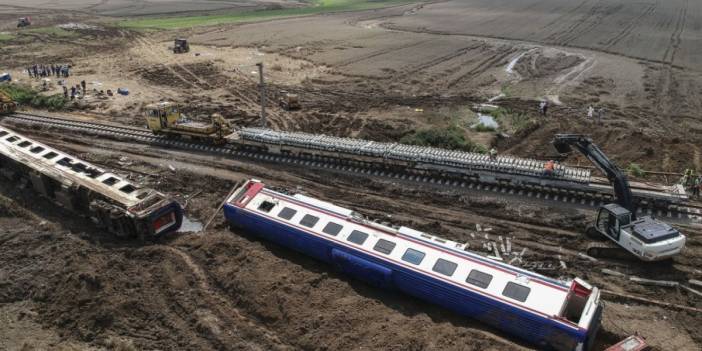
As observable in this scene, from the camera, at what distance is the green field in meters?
80.2

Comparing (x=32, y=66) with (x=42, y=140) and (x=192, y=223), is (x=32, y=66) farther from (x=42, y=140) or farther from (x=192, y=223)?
(x=192, y=223)

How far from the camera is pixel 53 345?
14422mm

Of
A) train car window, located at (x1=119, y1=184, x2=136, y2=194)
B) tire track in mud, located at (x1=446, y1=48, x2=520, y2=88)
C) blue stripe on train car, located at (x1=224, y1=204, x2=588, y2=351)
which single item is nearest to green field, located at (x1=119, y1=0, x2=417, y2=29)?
tire track in mud, located at (x1=446, y1=48, x2=520, y2=88)

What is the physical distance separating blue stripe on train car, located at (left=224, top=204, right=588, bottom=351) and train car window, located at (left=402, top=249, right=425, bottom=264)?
39 centimetres

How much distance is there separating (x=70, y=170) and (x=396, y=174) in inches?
616

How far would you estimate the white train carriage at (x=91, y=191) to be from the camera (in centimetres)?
1922

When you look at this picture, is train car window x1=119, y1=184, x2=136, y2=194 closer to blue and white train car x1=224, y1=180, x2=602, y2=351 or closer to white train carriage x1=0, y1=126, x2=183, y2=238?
white train carriage x1=0, y1=126, x2=183, y2=238

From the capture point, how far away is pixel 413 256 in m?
15.9

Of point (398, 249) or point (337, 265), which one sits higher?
point (398, 249)

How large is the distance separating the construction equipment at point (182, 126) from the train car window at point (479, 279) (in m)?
19.6

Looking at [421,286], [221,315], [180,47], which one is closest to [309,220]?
[221,315]

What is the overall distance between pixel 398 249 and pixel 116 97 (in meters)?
35.0

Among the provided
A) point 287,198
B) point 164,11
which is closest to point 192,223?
point 287,198

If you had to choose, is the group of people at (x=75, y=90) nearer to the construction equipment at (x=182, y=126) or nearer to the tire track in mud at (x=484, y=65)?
the construction equipment at (x=182, y=126)
